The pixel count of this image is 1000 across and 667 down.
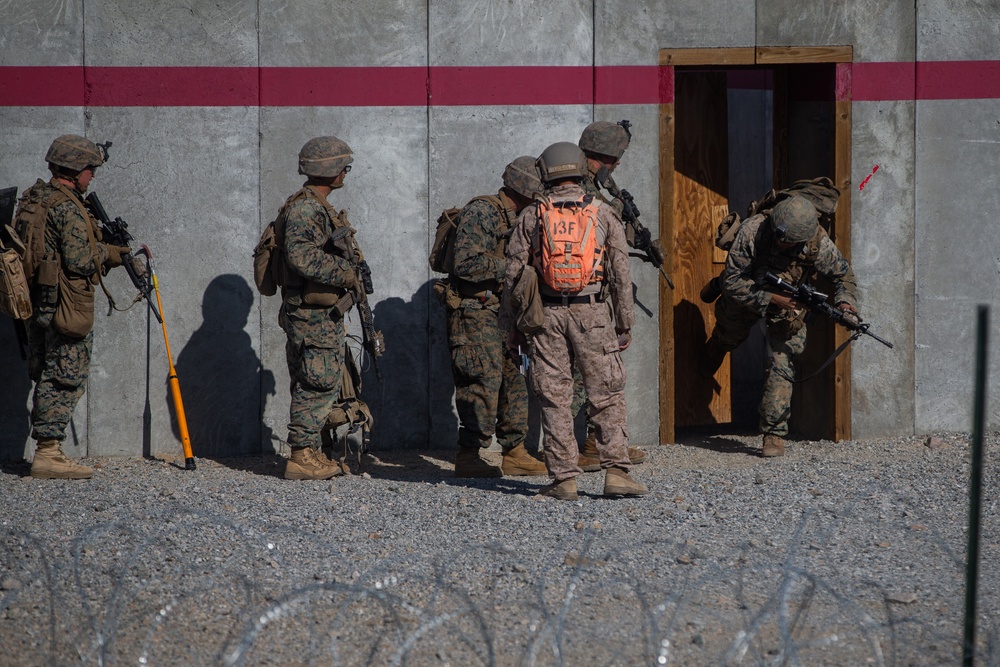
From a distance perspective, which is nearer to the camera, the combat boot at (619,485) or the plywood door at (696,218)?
the combat boot at (619,485)

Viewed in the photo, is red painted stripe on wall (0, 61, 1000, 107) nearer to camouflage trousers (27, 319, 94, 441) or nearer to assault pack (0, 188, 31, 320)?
assault pack (0, 188, 31, 320)

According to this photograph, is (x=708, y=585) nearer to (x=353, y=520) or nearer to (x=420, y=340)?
(x=353, y=520)

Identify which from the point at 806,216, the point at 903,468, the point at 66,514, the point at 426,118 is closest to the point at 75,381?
the point at 66,514

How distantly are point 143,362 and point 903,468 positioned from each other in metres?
4.78

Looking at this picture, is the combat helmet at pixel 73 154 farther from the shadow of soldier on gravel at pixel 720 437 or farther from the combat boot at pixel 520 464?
the shadow of soldier on gravel at pixel 720 437

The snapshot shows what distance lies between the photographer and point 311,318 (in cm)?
679

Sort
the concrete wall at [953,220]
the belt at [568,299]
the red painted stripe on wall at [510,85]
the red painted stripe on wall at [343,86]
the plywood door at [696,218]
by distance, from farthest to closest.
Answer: the plywood door at [696,218]
the concrete wall at [953,220]
the red painted stripe on wall at [510,85]
the red painted stripe on wall at [343,86]
the belt at [568,299]

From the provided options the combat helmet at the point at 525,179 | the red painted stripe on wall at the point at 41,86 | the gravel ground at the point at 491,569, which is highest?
the red painted stripe on wall at the point at 41,86

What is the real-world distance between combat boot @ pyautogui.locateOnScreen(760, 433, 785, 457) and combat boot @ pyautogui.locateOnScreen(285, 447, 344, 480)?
283cm

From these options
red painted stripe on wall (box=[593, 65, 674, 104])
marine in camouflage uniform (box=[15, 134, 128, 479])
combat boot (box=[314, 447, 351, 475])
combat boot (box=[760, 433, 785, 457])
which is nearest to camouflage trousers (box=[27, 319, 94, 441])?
marine in camouflage uniform (box=[15, 134, 128, 479])

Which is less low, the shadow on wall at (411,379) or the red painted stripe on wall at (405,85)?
the red painted stripe on wall at (405,85)

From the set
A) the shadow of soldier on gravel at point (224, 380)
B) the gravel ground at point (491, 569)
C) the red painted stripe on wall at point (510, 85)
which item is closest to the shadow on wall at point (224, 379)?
the shadow of soldier on gravel at point (224, 380)

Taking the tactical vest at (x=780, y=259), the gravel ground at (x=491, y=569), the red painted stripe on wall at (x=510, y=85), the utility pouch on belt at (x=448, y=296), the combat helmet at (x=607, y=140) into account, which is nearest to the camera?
the gravel ground at (x=491, y=569)

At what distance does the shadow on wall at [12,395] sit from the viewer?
752cm
